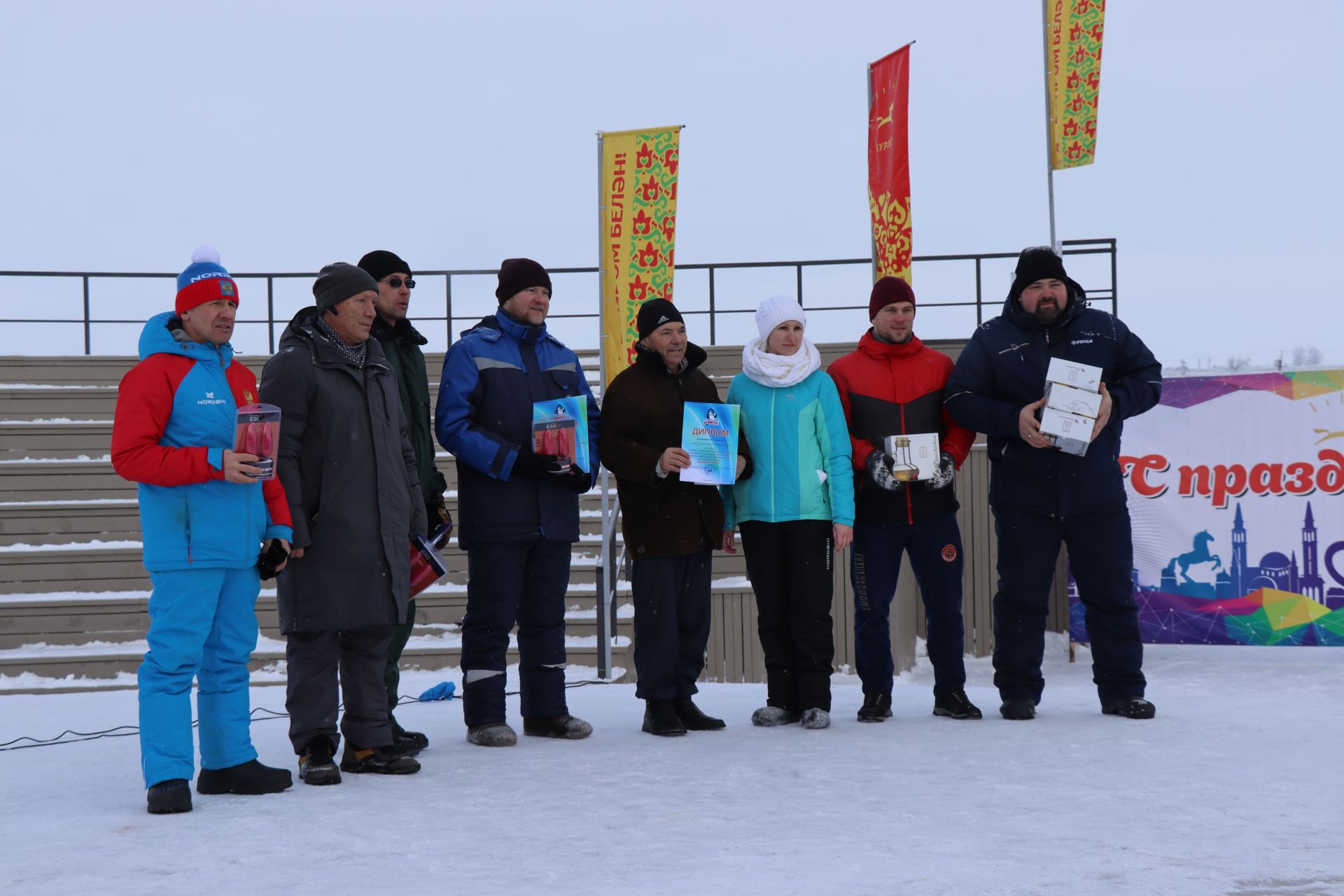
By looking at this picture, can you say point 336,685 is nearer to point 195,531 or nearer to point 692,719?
point 195,531

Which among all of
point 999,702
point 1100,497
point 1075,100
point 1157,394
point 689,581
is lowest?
point 999,702

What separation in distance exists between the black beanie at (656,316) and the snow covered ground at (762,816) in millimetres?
1642

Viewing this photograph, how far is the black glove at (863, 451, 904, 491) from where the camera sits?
Result: 4.97 meters

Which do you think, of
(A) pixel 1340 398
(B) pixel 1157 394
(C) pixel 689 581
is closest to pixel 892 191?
(A) pixel 1340 398

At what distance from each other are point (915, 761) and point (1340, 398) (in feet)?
21.4

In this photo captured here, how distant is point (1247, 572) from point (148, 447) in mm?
8064

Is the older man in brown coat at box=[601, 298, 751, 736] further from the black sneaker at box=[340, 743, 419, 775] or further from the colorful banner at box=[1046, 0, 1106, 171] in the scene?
the colorful banner at box=[1046, 0, 1106, 171]

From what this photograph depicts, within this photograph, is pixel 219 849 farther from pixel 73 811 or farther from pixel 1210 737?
pixel 1210 737

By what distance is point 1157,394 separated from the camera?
197 inches

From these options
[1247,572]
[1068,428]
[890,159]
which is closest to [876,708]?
[1068,428]

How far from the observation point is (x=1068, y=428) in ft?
15.6

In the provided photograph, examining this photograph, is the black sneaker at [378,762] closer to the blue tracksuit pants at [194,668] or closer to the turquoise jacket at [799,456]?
the blue tracksuit pants at [194,668]

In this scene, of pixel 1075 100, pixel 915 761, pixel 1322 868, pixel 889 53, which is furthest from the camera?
pixel 1075 100

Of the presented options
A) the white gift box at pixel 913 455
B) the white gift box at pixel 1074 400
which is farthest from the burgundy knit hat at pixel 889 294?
the white gift box at pixel 1074 400
